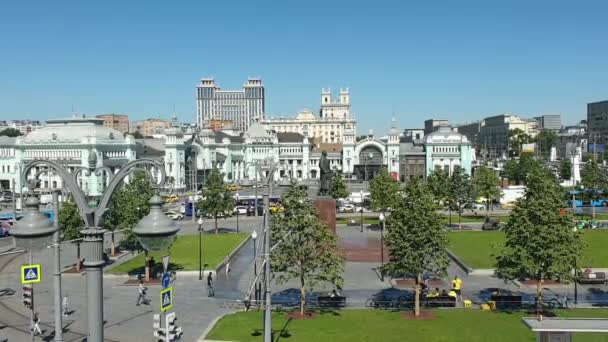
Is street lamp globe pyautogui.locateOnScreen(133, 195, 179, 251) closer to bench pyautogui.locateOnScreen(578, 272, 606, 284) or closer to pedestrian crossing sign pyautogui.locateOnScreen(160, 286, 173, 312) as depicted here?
pedestrian crossing sign pyautogui.locateOnScreen(160, 286, 173, 312)

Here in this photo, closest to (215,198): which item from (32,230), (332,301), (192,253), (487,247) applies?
(192,253)

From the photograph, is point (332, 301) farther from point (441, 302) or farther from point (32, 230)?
point (32, 230)

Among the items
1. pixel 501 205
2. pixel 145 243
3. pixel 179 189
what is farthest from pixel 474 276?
pixel 179 189

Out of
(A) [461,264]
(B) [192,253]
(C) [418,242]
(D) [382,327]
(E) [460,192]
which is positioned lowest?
(D) [382,327]

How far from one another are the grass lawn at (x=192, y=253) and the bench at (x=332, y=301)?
1330cm

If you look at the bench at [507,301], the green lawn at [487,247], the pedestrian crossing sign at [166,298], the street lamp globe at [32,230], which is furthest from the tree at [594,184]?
the street lamp globe at [32,230]

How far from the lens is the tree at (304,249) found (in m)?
29.8

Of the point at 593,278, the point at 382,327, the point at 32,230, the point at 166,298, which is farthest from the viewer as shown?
the point at 593,278

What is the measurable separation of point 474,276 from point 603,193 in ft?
181

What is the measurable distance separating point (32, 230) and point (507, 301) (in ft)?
89.2

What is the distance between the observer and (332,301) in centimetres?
3197

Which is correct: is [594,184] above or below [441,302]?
above

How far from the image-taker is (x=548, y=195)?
101 ft

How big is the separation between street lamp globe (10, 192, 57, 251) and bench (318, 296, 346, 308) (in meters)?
23.2
